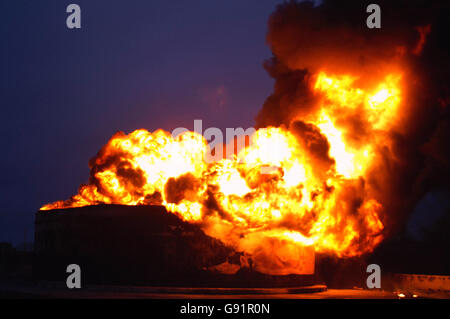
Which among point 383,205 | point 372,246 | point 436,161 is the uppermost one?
point 436,161

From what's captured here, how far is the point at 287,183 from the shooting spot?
3102 centimetres

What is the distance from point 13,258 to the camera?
4966 cm

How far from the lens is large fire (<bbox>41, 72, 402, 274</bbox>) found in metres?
30.5

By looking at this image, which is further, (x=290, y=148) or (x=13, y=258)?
(x=13, y=258)

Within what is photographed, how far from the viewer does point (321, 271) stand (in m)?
37.5

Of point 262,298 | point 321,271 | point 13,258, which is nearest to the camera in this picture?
point 262,298

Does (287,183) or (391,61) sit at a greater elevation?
(391,61)

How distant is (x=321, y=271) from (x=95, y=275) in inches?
582

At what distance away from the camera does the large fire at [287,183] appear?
100.0 ft
